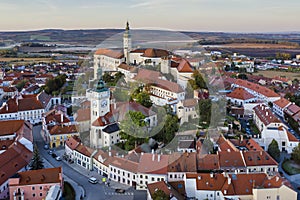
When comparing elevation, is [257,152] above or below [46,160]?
above

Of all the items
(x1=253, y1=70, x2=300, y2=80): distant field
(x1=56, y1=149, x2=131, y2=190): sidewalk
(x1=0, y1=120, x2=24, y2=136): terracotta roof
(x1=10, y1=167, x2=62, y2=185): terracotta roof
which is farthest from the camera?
(x1=253, y1=70, x2=300, y2=80): distant field

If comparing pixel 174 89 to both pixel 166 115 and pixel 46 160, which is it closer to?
pixel 166 115

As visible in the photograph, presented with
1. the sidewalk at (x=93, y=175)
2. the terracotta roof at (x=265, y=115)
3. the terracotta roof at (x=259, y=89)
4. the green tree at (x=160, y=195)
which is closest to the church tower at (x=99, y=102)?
the sidewalk at (x=93, y=175)

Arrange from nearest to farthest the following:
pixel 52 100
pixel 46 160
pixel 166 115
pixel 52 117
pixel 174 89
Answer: pixel 46 160 → pixel 166 115 → pixel 52 117 → pixel 174 89 → pixel 52 100

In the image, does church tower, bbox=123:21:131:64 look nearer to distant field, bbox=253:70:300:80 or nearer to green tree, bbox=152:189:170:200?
distant field, bbox=253:70:300:80

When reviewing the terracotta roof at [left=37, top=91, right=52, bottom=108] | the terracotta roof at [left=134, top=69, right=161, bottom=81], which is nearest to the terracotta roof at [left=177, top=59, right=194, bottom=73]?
the terracotta roof at [left=134, top=69, right=161, bottom=81]

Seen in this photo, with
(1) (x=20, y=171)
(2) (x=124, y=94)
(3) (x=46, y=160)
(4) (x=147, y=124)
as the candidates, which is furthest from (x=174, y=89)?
(1) (x=20, y=171)
